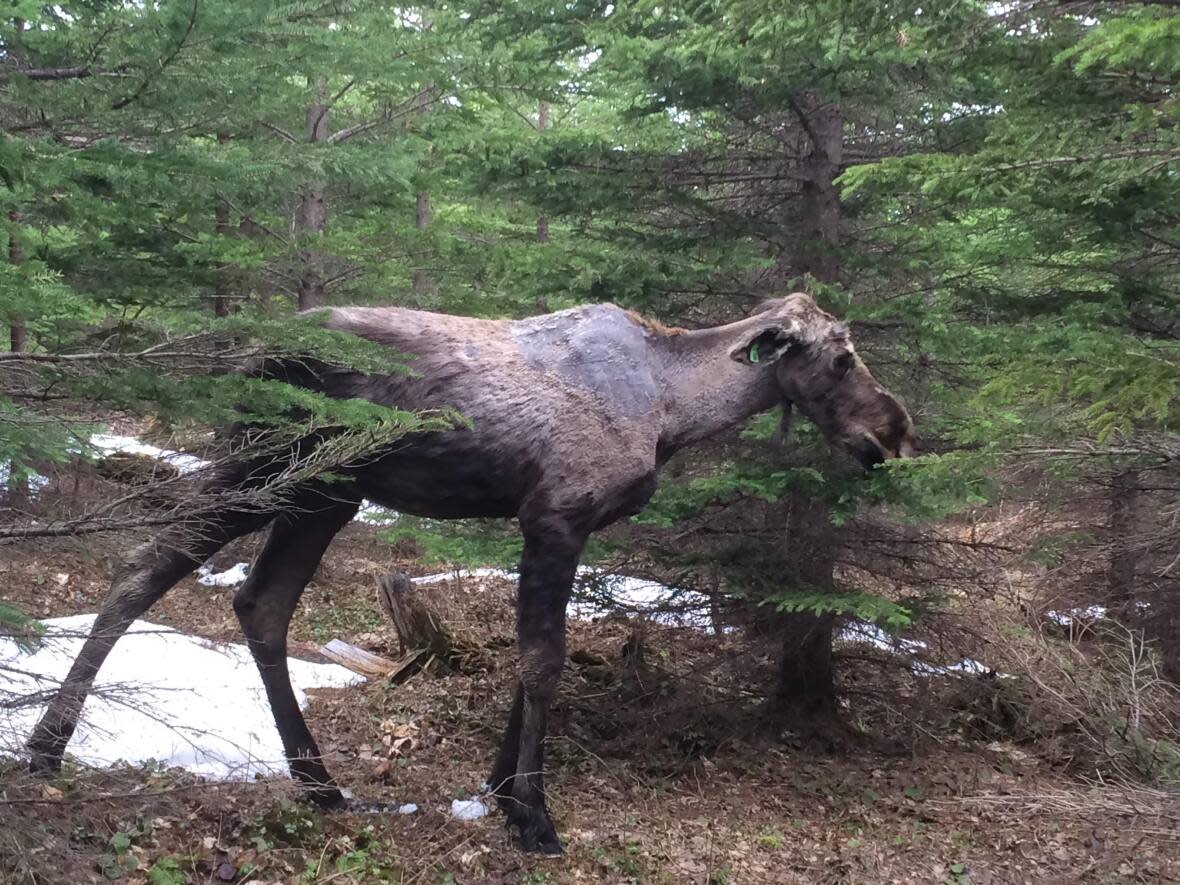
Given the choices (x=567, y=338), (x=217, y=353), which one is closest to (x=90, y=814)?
(x=217, y=353)

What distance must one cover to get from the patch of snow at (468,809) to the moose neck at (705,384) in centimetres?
230

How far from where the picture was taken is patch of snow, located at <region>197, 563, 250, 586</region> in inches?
451

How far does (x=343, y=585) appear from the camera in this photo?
1199cm

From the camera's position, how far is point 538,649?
4996 mm

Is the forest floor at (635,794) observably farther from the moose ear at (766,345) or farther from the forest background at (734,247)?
the moose ear at (766,345)

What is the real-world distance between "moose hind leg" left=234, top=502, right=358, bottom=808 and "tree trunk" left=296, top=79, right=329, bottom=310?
393 centimetres

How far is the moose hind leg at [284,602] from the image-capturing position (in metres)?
5.34

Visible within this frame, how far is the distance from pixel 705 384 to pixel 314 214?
607 cm

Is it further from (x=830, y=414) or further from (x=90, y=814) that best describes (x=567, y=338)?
(x=90, y=814)

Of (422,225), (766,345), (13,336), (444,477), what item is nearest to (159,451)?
(444,477)

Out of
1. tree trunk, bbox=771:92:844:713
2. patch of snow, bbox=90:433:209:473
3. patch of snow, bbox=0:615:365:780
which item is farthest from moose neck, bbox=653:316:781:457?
patch of snow, bbox=0:615:365:780

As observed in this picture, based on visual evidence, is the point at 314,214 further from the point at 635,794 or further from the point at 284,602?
the point at 635,794

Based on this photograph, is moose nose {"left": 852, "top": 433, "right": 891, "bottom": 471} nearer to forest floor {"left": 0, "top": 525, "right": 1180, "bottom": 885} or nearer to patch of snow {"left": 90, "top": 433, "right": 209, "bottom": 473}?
forest floor {"left": 0, "top": 525, "right": 1180, "bottom": 885}

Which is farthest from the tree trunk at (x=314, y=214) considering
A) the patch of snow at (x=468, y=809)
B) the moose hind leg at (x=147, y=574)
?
the patch of snow at (x=468, y=809)
